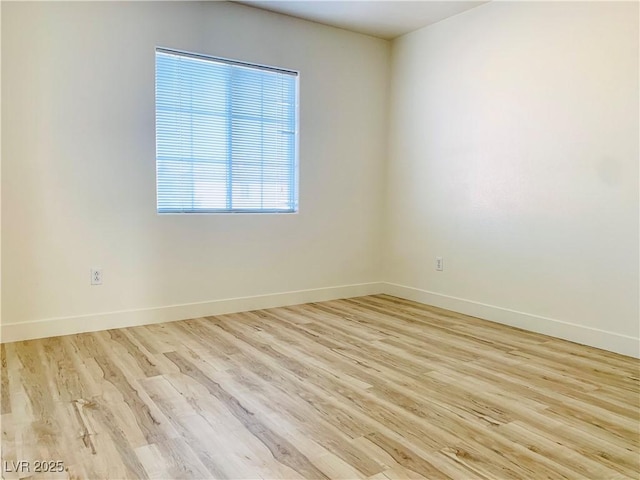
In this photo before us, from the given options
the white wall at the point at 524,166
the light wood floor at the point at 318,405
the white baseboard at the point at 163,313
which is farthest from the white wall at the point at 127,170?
the white wall at the point at 524,166

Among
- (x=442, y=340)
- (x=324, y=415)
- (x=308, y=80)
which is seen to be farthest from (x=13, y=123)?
(x=442, y=340)

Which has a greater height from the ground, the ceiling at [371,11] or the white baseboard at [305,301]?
the ceiling at [371,11]

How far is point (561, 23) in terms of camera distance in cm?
324

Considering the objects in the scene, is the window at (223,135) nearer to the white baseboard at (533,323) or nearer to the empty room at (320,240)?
the empty room at (320,240)

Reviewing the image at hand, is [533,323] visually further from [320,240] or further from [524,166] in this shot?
[320,240]

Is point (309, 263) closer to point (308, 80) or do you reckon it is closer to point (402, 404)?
point (308, 80)

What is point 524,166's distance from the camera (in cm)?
351

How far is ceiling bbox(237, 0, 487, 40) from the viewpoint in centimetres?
373

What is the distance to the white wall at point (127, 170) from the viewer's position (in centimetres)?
304

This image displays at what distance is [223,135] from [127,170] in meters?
0.81

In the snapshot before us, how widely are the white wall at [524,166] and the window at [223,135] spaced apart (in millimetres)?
1169

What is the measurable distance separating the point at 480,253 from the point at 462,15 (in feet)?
6.42

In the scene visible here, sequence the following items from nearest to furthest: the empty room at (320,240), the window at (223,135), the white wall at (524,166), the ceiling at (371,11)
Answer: the empty room at (320,240), the white wall at (524,166), the window at (223,135), the ceiling at (371,11)

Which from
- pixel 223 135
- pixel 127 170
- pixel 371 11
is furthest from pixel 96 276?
pixel 371 11
